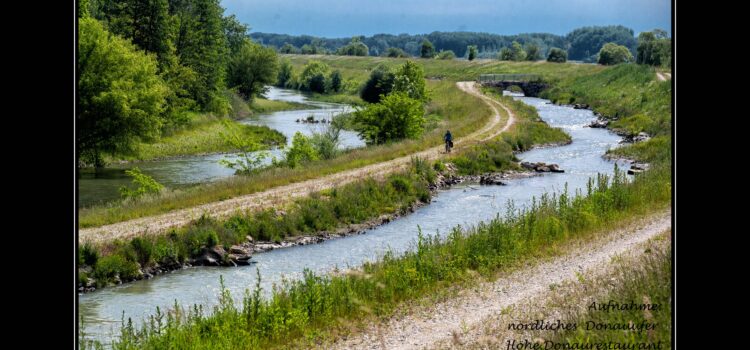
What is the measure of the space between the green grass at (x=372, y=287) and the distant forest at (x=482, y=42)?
31.1 meters

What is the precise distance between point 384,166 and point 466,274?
985 inches

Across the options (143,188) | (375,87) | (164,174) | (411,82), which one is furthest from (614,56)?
(143,188)

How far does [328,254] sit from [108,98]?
23.9 meters

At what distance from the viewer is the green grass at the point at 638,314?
10578 millimetres

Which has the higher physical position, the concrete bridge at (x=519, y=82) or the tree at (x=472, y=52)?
the tree at (x=472, y=52)

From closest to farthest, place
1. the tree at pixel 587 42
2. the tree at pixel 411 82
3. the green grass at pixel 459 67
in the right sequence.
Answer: the tree at pixel 587 42, the tree at pixel 411 82, the green grass at pixel 459 67

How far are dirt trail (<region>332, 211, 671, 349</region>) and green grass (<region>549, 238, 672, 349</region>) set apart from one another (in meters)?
2.64

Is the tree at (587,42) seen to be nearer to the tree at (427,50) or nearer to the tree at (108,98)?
the tree at (108,98)

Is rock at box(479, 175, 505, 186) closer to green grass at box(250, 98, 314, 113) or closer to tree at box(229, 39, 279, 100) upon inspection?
green grass at box(250, 98, 314, 113)

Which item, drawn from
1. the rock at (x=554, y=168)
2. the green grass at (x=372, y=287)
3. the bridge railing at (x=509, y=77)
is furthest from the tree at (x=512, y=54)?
the green grass at (x=372, y=287)

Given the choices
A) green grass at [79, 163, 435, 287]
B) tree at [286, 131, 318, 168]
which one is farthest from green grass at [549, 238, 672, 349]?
tree at [286, 131, 318, 168]

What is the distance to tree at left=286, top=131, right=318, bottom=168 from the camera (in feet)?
158
